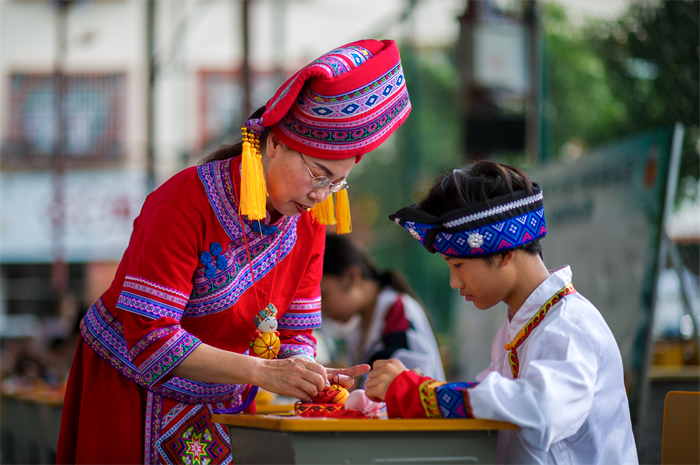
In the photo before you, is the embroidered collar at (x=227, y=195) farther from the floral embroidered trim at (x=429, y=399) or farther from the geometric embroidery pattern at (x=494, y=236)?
the floral embroidered trim at (x=429, y=399)

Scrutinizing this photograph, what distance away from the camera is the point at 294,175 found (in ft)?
5.74

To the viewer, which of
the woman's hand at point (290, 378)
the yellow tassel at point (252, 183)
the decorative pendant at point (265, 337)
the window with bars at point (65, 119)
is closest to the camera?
the woman's hand at point (290, 378)

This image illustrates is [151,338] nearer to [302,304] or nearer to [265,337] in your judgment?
[265,337]

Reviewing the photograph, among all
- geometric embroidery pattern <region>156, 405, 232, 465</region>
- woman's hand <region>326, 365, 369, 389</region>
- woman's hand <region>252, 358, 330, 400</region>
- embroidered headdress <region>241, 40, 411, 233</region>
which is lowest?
geometric embroidery pattern <region>156, 405, 232, 465</region>

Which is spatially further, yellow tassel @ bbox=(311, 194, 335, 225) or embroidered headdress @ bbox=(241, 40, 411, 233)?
yellow tassel @ bbox=(311, 194, 335, 225)

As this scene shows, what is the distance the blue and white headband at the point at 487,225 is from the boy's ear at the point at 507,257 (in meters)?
0.05

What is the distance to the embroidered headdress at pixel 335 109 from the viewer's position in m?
1.66

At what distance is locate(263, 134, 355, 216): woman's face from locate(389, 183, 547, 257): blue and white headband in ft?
0.82

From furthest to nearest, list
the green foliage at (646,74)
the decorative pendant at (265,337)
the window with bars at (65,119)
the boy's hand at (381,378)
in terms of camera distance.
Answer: the window with bars at (65,119)
the green foliage at (646,74)
the decorative pendant at (265,337)
the boy's hand at (381,378)

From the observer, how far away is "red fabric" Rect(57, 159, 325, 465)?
1.65m

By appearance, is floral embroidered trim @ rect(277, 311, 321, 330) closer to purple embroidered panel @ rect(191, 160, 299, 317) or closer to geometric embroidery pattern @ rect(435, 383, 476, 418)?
purple embroidered panel @ rect(191, 160, 299, 317)

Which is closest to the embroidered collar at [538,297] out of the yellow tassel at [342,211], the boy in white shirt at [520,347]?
the boy in white shirt at [520,347]

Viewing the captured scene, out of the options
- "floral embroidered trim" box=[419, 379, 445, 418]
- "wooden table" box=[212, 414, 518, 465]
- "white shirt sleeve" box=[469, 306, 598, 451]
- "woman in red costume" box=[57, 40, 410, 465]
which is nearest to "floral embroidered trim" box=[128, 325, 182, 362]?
"woman in red costume" box=[57, 40, 410, 465]

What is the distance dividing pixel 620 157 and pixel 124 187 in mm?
9720
